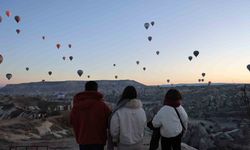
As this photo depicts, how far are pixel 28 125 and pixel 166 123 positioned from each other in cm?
1679

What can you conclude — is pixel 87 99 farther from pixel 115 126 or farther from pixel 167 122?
pixel 167 122

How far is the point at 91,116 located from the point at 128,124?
523mm

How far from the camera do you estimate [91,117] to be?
5.54 meters

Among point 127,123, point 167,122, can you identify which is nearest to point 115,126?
point 127,123

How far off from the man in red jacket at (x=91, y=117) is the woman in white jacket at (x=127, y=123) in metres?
0.18

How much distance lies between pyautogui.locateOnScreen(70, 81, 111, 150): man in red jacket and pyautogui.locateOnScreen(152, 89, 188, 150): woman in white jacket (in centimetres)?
103

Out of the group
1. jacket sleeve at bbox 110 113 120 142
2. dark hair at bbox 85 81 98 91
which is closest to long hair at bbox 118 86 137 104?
jacket sleeve at bbox 110 113 120 142

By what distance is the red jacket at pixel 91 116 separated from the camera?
18.1ft

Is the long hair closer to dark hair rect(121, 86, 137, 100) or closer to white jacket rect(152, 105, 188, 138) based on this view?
dark hair rect(121, 86, 137, 100)

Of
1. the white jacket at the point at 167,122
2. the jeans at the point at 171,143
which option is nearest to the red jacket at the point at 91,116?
the white jacket at the point at 167,122

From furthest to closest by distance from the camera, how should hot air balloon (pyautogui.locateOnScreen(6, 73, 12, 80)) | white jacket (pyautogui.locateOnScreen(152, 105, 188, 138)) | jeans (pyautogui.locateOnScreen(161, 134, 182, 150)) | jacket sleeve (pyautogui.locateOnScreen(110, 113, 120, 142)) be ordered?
1. hot air balloon (pyautogui.locateOnScreen(6, 73, 12, 80))
2. jeans (pyautogui.locateOnScreen(161, 134, 182, 150))
3. white jacket (pyautogui.locateOnScreen(152, 105, 188, 138))
4. jacket sleeve (pyautogui.locateOnScreen(110, 113, 120, 142))

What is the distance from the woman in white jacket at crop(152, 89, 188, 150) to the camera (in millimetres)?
6215

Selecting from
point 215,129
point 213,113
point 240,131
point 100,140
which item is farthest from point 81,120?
point 213,113

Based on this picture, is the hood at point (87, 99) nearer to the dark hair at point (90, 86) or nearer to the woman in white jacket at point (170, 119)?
the dark hair at point (90, 86)
